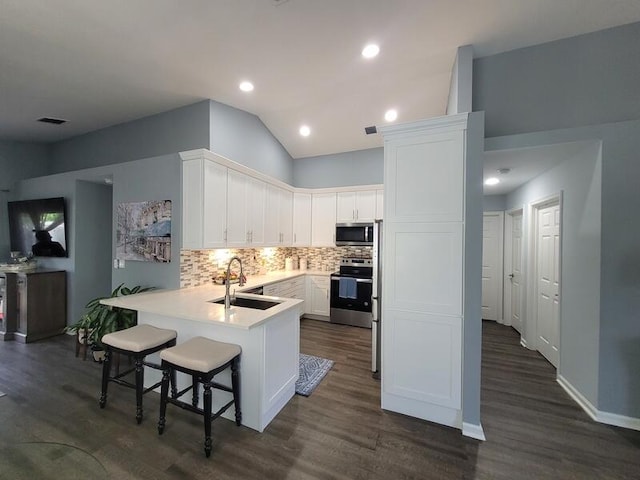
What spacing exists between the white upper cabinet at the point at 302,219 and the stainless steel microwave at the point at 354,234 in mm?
622

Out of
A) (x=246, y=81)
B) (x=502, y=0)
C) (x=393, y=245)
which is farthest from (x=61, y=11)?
(x=502, y=0)

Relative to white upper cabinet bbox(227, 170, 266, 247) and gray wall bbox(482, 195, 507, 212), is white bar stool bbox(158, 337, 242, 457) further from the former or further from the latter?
gray wall bbox(482, 195, 507, 212)

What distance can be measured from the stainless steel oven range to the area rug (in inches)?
54.3

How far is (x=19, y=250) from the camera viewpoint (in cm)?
441

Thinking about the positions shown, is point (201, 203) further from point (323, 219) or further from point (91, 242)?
point (91, 242)

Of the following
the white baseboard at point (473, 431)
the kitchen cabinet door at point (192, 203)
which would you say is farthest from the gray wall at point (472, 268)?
the kitchen cabinet door at point (192, 203)

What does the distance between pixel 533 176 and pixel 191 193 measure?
439 cm

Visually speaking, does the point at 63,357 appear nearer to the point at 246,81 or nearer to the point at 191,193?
the point at 191,193

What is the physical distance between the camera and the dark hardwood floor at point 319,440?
68.1 inches

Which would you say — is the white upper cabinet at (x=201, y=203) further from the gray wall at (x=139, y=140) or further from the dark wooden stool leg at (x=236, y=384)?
the dark wooden stool leg at (x=236, y=384)

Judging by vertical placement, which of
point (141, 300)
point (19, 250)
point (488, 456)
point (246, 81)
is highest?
point (246, 81)

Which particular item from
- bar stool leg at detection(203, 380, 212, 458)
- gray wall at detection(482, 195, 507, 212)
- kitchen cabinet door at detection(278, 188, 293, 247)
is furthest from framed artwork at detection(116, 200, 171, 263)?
gray wall at detection(482, 195, 507, 212)

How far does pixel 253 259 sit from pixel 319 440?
9.91 feet

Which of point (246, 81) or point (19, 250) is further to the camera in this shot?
point (19, 250)
